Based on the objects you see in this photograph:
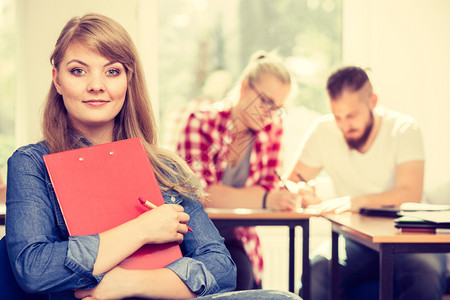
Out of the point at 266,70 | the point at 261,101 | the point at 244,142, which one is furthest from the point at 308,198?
the point at 266,70

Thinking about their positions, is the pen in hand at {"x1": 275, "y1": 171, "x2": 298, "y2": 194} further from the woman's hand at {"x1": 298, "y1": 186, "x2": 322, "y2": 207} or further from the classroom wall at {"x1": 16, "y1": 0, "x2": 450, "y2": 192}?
the classroom wall at {"x1": 16, "y1": 0, "x2": 450, "y2": 192}

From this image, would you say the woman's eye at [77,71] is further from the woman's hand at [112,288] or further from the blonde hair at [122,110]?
the woman's hand at [112,288]

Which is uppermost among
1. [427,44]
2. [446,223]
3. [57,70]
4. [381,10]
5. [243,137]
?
[381,10]

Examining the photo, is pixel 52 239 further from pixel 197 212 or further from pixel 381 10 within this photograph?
pixel 381 10

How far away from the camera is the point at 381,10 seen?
3.59m

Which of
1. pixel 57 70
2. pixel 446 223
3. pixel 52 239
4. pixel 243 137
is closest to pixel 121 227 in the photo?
pixel 52 239

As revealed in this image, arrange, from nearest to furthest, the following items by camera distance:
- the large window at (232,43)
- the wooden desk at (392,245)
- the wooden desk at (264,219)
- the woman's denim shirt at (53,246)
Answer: the woman's denim shirt at (53,246), the wooden desk at (392,245), the wooden desk at (264,219), the large window at (232,43)

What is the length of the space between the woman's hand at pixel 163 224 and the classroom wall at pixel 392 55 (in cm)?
251

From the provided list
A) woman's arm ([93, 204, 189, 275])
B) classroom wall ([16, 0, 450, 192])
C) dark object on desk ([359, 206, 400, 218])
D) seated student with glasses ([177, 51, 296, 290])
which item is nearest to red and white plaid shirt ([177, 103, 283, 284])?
seated student with glasses ([177, 51, 296, 290])

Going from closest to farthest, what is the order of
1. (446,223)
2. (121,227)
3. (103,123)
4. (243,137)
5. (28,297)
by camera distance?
(121,227) < (28,297) < (103,123) < (446,223) < (243,137)

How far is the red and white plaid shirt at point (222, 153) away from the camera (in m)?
2.54

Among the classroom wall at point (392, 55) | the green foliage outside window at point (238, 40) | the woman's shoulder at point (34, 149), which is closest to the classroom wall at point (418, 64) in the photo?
the classroom wall at point (392, 55)

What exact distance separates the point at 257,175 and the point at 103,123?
1.44 m

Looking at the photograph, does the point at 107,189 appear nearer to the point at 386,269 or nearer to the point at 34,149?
the point at 34,149
